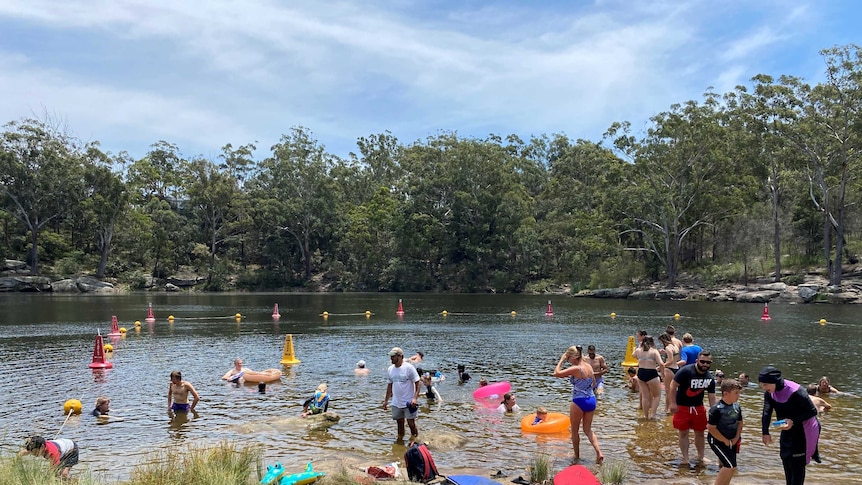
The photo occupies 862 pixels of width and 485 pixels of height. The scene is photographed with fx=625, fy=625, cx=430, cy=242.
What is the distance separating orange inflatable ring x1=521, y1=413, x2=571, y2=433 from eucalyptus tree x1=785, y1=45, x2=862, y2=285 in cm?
5239

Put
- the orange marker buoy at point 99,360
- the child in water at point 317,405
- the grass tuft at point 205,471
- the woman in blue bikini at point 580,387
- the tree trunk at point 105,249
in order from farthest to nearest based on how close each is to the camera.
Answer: the tree trunk at point 105,249
the orange marker buoy at point 99,360
the child in water at point 317,405
the woman in blue bikini at point 580,387
the grass tuft at point 205,471

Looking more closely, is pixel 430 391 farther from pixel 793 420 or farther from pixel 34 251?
pixel 34 251

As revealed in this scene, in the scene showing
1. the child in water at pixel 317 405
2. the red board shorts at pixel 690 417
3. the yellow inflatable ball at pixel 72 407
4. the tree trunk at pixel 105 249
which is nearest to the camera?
the red board shorts at pixel 690 417

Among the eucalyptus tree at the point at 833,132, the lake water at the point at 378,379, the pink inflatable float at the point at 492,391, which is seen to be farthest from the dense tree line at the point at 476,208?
the pink inflatable float at the point at 492,391

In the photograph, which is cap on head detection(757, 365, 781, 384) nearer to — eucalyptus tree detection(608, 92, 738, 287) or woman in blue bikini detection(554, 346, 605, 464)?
woman in blue bikini detection(554, 346, 605, 464)

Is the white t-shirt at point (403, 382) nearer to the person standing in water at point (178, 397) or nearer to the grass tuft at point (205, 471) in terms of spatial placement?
the grass tuft at point (205, 471)

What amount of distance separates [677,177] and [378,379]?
2372 inches

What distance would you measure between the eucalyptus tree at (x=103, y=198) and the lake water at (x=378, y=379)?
45953 mm

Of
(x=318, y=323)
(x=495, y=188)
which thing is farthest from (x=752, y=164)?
(x=318, y=323)

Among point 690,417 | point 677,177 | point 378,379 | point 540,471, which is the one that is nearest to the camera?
point 540,471

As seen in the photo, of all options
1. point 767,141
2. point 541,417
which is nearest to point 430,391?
point 541,417

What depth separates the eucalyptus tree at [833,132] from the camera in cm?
5450

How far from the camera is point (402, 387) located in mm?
12375

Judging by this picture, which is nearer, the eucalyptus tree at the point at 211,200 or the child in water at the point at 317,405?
the child in water at the point at 317,405
